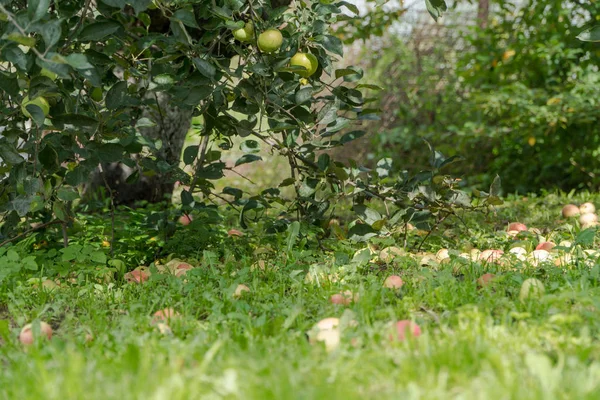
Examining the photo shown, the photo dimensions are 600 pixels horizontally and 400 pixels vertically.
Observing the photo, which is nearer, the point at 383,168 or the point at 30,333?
the point at 30,333

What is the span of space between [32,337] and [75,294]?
1.79ft

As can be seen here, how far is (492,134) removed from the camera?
5.93 meters

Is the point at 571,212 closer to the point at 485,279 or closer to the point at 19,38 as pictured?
the point at 485,279

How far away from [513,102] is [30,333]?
4689 millimetres

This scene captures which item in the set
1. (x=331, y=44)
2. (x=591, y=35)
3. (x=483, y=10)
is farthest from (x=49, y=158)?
(x=483, y=10)

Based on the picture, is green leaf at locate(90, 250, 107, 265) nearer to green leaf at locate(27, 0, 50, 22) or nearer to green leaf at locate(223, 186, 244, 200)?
green leaf at locate(223, 186, 244, 200)

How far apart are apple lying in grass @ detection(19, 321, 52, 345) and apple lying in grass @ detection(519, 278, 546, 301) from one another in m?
1.33

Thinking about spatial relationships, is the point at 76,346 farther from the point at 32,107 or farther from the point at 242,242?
the point at 242,242

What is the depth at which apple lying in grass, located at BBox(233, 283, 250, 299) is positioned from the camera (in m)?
2.17

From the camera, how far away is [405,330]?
5.25 feet

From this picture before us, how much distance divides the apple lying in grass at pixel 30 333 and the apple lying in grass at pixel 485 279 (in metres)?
1.33

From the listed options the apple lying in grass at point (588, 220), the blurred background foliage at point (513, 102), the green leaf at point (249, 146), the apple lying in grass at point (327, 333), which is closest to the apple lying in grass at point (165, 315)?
the apple lying in grass at point (327, 333)

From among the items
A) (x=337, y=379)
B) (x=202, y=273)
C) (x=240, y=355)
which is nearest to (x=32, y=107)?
(x=202, y=273)

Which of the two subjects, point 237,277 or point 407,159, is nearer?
point 237,277
